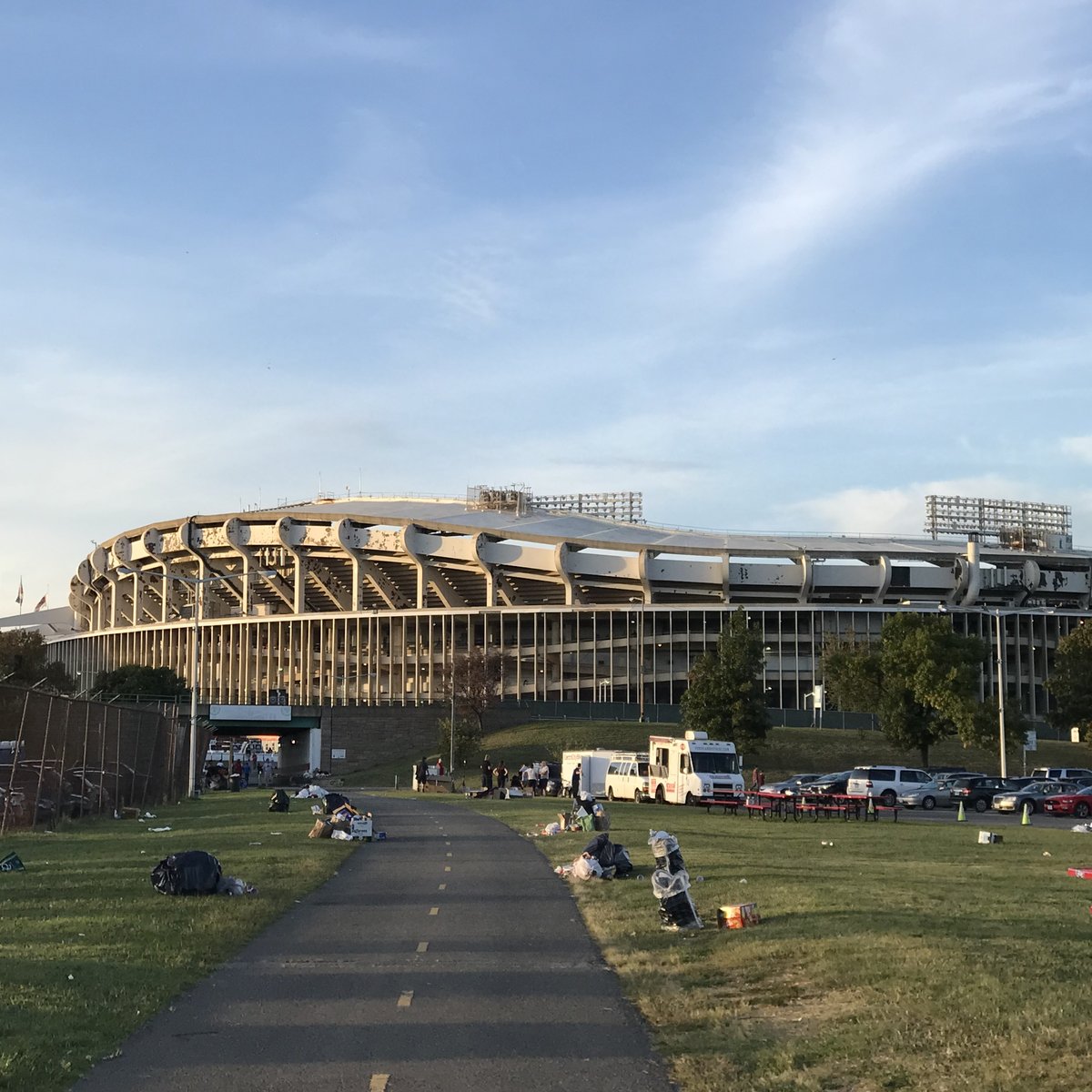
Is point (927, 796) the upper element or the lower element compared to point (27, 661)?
lower

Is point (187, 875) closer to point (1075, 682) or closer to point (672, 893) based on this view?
point (672, 893)

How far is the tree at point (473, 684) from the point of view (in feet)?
285

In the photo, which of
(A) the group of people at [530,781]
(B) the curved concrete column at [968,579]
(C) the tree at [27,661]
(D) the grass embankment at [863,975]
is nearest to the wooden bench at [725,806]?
(A) the group of people at [530,781]

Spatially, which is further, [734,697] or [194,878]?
[734,697]

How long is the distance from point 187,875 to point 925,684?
5320 cm

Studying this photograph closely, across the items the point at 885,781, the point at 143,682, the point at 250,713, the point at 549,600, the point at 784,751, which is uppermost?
the point at 549,600

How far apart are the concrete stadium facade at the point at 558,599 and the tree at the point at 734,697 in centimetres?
3717

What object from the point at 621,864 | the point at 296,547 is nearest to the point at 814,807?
the point at 621,864

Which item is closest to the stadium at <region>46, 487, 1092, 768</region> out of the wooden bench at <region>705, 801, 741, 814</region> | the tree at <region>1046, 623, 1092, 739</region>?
the tree at <region>1046, 623, 1092, 739</region>

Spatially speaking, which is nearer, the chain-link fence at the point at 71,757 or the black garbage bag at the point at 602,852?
the black garbage bag at the point at 602,852

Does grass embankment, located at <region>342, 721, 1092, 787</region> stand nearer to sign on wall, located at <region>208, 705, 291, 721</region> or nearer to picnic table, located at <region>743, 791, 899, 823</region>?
sign on wall, located at <region>208, 705, 291, 721</region>

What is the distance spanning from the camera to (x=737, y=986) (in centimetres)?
1110

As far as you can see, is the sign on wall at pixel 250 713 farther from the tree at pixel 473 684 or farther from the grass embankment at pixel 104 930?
the grass embankment at pixel 104 930

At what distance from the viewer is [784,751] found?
77250 millimetres
